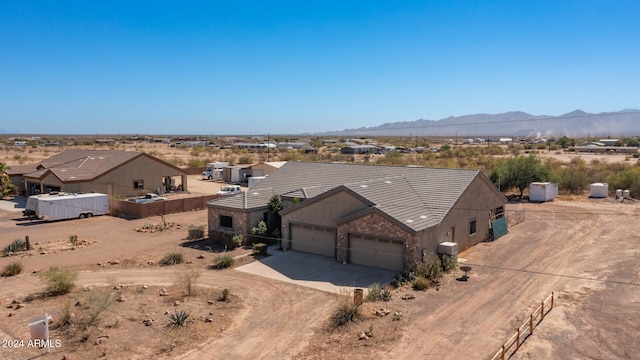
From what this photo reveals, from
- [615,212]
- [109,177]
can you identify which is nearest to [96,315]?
[109,177]

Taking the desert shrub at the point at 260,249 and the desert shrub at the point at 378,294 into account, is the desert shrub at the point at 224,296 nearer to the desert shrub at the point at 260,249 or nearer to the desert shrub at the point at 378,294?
the desert shrub at the point at 378,294

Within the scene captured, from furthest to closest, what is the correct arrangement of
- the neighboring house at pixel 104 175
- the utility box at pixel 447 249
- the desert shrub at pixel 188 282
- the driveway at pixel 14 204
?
1. the neighboring house at pixel 104 175
2. the driveway at pixel 14 204
3. the utility box at pixel 447 249
4. the desert shrub at pixel 188 282

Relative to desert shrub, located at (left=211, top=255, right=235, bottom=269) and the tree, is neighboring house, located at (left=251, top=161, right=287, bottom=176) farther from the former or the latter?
desert shrub, located at (left=211, top=255, right=235, bottom=269)

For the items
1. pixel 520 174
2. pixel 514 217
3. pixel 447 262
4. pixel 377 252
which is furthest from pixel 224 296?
pixel 520 174

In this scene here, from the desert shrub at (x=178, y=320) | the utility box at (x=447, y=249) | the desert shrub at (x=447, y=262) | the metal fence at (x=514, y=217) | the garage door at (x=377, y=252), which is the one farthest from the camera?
the metal fence at (x=514, y=217)

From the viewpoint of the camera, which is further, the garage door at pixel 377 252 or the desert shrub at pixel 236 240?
the desert shrub at pixel 236 240

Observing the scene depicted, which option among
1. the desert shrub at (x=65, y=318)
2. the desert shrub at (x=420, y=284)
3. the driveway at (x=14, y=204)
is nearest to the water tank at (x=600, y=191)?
the desert shrub at (x=420, y=284)

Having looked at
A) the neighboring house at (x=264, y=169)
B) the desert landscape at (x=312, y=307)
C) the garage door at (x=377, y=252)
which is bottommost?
the desert landscape at (x=312, y=307)

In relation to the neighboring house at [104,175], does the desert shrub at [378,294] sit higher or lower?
lower
